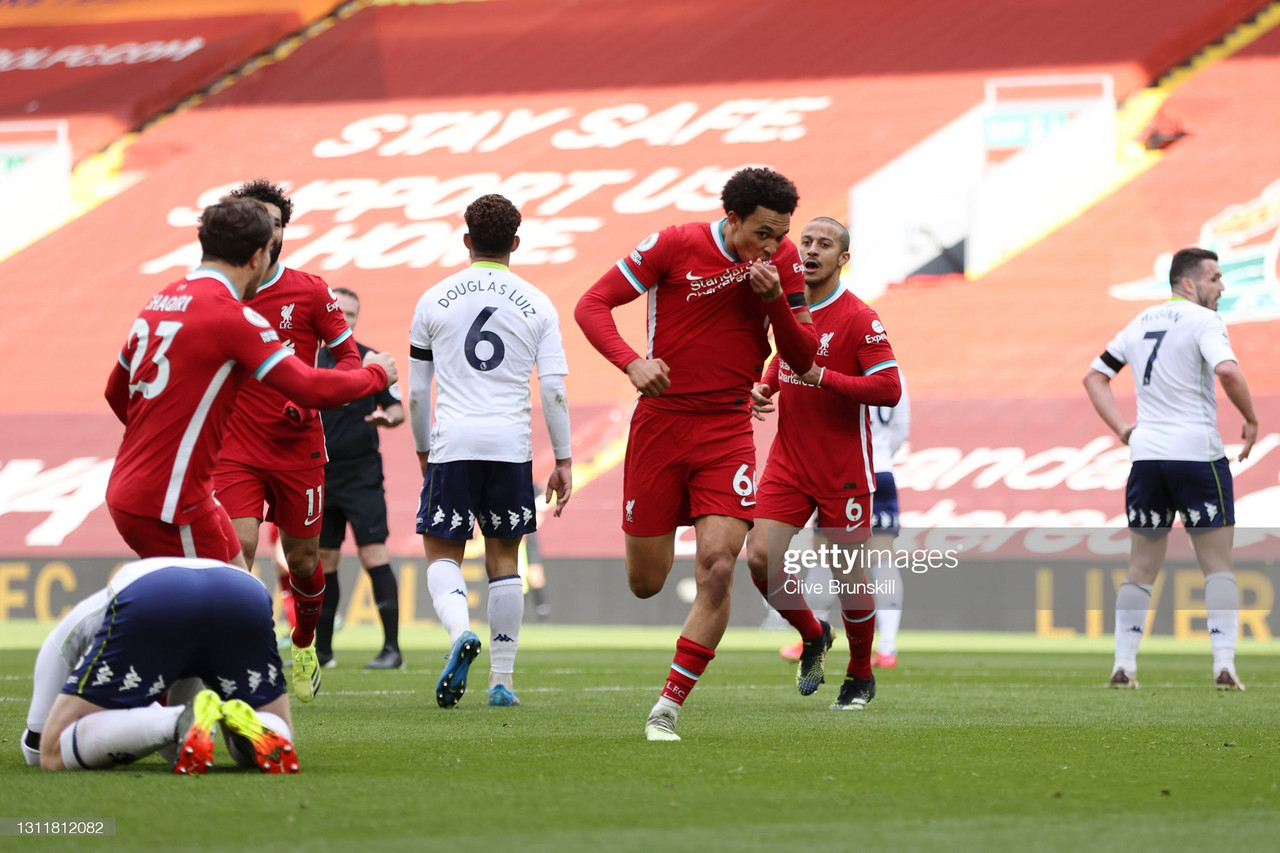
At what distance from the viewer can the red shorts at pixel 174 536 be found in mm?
4762

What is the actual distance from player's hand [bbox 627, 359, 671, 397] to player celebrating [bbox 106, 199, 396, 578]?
3.08 feet

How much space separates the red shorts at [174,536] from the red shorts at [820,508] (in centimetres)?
291

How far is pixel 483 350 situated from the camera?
282 inches

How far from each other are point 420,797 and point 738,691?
4322 mm

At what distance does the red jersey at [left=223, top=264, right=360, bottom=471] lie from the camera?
707 cm

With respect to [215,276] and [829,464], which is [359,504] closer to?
[829,464]

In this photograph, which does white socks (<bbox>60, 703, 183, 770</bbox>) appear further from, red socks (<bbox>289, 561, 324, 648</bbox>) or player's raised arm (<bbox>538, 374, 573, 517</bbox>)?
red socks (<bbox>289, 561, 324, 648</bbox>)

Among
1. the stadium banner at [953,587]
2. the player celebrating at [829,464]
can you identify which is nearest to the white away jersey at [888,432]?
the player celebrating at [829,464]

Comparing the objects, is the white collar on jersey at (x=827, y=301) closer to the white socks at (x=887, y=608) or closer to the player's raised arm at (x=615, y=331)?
the player's raised arm at (x=615, y=331)

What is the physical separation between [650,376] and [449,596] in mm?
2071

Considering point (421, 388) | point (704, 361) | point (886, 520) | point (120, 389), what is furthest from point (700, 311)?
point (886, 520)

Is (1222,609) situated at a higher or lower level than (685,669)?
lower

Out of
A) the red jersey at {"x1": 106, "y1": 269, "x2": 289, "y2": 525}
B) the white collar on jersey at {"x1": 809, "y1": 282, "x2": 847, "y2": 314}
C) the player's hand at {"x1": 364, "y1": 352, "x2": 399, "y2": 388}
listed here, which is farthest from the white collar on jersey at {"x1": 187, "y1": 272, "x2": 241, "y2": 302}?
the white collar on jersey at {"x1": 809, "y1": 282, "x2": 847, "y2": 314}

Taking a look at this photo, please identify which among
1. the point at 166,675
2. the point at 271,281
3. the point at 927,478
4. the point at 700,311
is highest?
the point at 271,281
